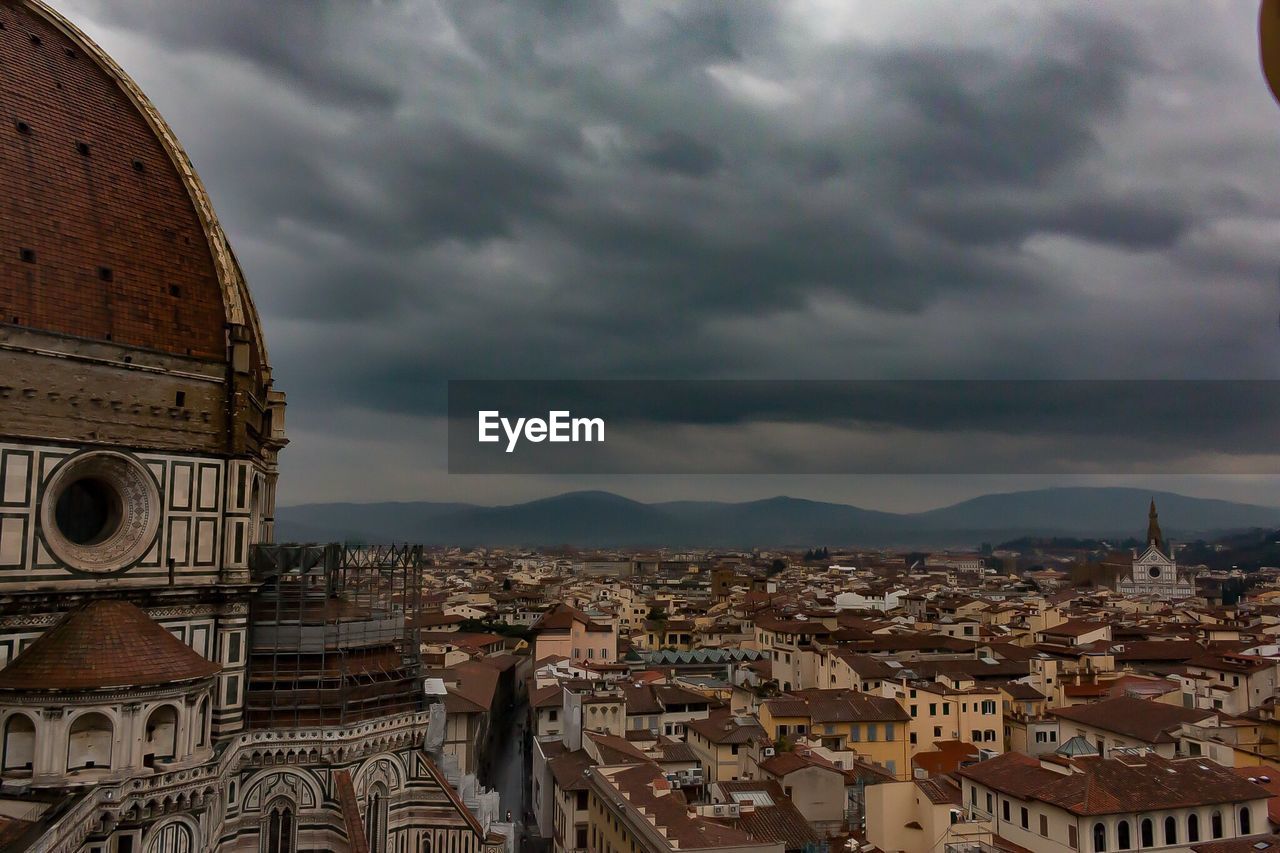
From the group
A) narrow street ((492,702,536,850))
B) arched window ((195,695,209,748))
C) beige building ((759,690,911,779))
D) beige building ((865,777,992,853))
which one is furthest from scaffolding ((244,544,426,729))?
beige building ((759,690,911,779))

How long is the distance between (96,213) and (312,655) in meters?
11.5

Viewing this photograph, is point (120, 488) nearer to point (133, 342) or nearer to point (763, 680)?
point (133, 342)

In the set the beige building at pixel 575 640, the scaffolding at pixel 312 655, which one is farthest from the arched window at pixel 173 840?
the beige building at pixel 575 640

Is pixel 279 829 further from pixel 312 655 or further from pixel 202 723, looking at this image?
pixel 312 655

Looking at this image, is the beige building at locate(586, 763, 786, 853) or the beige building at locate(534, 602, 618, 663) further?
the beige building at locate(534, 602, 618, 663)

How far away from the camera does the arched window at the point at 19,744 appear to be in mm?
18594

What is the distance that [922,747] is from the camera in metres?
42.9

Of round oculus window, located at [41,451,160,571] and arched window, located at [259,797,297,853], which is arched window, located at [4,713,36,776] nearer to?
round oculus window, located at [41,451,160,571]

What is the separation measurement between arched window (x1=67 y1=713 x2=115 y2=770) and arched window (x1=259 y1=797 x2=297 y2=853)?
194 inches

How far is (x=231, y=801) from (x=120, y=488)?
7648 millimetres

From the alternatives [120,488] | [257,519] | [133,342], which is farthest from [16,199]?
[257,519]

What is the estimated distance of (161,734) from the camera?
794 inches

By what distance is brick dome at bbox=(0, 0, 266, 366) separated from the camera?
2048 cm

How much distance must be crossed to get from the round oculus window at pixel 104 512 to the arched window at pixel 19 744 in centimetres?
328
